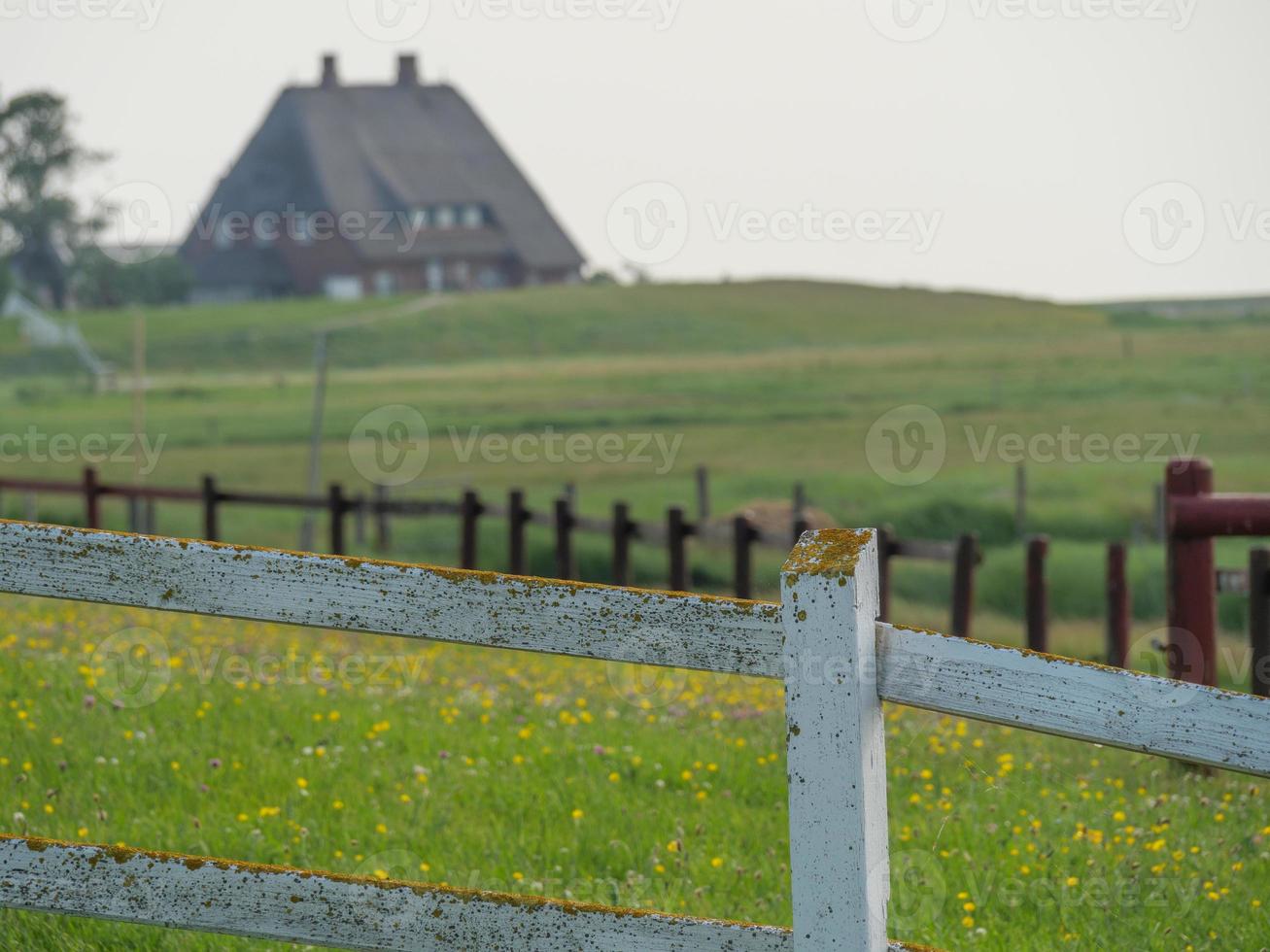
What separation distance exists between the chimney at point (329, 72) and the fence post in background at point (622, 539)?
78939 mm

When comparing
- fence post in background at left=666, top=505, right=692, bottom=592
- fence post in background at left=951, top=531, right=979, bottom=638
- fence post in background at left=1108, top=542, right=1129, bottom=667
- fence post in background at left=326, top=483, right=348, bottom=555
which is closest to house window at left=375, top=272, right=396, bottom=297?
fence post in background at left=326, top=483, right=348, bottom=555

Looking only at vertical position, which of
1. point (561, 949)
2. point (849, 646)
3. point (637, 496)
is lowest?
point (637, 496)

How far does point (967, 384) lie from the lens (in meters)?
50.7

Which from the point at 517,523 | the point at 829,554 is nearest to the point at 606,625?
the point at 829,554

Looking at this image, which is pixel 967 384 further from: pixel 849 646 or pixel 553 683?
pixel 849 646

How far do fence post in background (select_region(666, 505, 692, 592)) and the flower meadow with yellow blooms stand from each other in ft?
25.6

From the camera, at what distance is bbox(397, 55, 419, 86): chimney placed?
92.9 m

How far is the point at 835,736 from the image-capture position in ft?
8.85

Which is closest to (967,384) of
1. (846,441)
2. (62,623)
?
(846,441)

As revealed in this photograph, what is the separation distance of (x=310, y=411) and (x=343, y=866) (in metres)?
44.2

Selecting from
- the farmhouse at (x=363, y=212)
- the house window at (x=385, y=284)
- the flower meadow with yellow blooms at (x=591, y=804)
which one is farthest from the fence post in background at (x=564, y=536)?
the house window at (x=385, y=284)

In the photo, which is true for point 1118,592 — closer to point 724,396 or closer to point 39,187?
point 724,396

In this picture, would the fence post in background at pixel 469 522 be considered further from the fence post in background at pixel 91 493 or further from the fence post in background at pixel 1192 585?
the fence post in background at pixel 1192 585

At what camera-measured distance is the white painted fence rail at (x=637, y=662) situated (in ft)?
8.79
